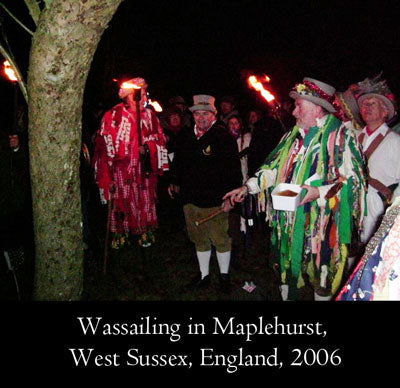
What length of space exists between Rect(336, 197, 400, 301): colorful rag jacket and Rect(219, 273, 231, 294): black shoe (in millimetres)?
2694

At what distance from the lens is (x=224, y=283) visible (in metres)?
4.30

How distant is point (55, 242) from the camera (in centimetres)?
217

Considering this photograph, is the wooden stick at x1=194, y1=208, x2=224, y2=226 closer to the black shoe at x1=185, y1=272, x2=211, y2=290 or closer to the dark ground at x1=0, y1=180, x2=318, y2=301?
the black shoe at x1=185, y1=272, x2=211, y2=290

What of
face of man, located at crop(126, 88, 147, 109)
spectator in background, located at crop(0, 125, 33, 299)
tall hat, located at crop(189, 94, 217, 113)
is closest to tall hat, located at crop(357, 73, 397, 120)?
tall hat, located at crop(189, 94, 217, 113)

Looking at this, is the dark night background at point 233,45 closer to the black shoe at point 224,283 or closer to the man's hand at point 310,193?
the black shoe at point 224,283

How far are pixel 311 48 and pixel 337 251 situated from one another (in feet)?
40.0

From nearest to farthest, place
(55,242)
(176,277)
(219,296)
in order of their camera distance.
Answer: (55,242) < (219,296) < (176,277)

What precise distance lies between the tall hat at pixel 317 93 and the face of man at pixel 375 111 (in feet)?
3.30

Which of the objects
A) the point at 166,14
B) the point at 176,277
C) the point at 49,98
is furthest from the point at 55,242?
the point at 166,14

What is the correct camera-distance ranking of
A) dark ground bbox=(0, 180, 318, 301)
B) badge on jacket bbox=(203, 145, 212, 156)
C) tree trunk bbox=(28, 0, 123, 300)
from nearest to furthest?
tree trunk bbox=(28, 0, 123, 300) < badge on jacket bbox=(203, 145, 212, 156) < dark ground bbox=(0, 180, 318, 301)

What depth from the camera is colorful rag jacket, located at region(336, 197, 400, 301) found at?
4.50 feet

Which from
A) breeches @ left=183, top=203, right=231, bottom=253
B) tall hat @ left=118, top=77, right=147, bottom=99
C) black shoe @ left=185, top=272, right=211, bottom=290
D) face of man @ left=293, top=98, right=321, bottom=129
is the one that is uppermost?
tall hat @ left=118, top=77, right=147, bottom=99

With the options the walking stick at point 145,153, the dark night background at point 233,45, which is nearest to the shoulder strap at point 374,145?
the walking stick at point 145,153

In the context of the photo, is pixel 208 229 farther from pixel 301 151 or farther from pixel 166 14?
pixel 166 14
